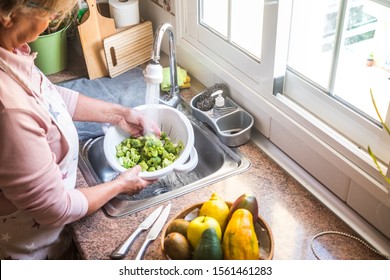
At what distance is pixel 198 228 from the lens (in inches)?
39.7

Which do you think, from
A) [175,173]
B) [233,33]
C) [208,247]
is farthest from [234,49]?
[208,247]

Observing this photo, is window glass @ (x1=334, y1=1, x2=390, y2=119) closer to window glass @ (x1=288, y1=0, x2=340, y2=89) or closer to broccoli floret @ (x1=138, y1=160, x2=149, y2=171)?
window glass @ (x1=288, y1=0, x2=340, y2=89)

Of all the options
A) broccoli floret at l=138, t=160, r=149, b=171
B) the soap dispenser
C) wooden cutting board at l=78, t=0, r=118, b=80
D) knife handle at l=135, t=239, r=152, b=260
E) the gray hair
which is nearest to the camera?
the gray hair

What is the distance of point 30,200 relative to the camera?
1.02m

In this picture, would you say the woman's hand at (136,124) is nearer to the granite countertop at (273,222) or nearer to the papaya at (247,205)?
the granite countertop at (273,222)

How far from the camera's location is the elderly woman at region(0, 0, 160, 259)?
947 mm

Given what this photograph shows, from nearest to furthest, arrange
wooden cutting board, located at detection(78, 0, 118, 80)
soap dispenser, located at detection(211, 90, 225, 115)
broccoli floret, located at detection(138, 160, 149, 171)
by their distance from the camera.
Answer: broccoli floret, located at detection(138, 160, 149, 171) → soap dispenser, located at detection(211, 90, 225, 115) → wooden cutting board, located at detection(78, 0, 118, 80)

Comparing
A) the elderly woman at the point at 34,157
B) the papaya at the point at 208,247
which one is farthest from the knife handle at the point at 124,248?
the papaya at the point at 208,247

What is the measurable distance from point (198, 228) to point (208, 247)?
2.0 inches

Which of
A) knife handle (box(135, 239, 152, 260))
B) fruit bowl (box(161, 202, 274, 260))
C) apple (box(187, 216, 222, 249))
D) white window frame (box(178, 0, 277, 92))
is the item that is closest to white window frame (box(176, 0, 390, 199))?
white window frame (box(178, 0, 277, 92))

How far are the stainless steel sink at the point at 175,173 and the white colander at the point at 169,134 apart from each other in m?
0.06

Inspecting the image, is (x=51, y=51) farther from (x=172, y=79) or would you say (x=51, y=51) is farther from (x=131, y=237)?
(x=131, y=237)

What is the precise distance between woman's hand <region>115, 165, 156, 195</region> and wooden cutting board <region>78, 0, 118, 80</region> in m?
0.63
